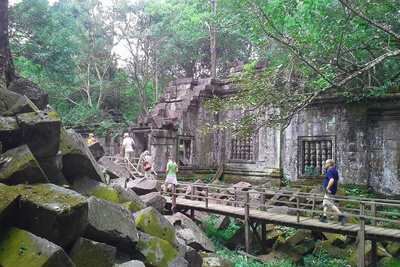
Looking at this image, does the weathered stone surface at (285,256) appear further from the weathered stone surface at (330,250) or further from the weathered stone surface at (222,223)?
the weathered stone surface at (222,223)

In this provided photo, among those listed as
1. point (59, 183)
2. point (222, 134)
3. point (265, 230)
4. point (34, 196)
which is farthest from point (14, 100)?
point (222, 134)

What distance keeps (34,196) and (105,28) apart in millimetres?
22021

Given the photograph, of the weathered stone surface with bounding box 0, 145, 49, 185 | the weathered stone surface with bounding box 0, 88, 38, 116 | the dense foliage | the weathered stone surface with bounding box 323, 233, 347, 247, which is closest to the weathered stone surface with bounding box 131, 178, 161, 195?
the dense foliage

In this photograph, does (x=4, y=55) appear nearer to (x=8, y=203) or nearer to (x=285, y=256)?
(x=8, y=203)

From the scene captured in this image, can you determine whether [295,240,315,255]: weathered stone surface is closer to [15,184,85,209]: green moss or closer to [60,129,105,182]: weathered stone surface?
[60,129,105,182]: weathered stone surface

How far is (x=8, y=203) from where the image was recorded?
11.0ft

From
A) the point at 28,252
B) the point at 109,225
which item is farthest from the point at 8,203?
the point at 109,225

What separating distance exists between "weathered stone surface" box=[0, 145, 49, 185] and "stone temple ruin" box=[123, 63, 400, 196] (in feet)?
27.6

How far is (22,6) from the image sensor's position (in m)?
12.5

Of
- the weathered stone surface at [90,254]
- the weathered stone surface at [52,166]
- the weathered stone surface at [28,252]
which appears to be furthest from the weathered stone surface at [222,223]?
the weathered stone surface at [28,252]

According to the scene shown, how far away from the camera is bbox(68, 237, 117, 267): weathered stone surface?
365 cm

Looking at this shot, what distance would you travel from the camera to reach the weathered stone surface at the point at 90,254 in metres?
3.65

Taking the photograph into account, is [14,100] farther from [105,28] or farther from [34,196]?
[105,28]

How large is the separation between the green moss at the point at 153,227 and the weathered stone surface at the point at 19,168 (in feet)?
Answer: 5.35
